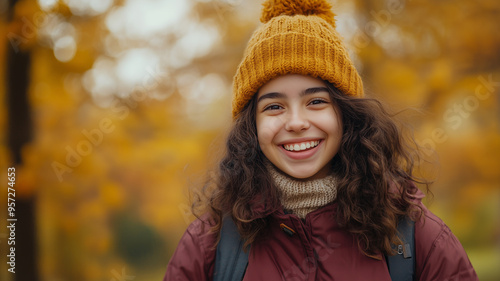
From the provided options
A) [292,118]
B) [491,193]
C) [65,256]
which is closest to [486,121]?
[491,193]

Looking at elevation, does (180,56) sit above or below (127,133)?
above

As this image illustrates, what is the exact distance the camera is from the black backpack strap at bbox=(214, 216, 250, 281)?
2080mm

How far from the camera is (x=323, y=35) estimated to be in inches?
90.7

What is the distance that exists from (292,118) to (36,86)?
3.97 metres

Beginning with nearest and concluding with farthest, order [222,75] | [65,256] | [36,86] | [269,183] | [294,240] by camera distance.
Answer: [294,240] < [269,183] < [36,86] < [222,75] < [65,256]

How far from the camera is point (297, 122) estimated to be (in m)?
2.13

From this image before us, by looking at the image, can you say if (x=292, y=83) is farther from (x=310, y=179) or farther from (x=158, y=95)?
(x=158, y=95)

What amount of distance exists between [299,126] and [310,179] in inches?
12.7

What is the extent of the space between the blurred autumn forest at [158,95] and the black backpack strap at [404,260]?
251cm

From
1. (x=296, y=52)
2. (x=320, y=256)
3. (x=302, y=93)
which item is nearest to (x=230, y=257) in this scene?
(x=320, y=256)

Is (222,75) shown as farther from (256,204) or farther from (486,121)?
(256,204)

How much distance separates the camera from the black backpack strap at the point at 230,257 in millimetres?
2080

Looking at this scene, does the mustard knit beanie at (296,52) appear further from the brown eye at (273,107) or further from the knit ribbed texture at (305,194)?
the knit ribbed texture at (305,194)

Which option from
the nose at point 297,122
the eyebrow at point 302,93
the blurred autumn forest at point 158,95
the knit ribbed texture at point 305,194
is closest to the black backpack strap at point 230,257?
the knit ribbed texture at point 305,194
